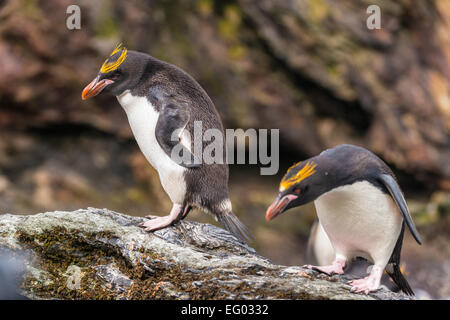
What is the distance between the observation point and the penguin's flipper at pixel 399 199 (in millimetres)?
2965

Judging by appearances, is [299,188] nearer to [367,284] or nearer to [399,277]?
[367,284]

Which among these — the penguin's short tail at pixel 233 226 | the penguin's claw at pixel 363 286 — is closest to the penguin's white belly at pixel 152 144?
the penguin's short tail at pixel 233 226

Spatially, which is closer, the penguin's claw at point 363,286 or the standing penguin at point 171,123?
the penguin's claw at point 363,286

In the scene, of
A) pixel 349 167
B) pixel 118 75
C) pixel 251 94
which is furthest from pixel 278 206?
pixel 251 94

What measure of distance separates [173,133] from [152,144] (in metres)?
0.18

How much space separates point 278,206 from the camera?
110 inches

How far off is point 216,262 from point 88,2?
233 inches

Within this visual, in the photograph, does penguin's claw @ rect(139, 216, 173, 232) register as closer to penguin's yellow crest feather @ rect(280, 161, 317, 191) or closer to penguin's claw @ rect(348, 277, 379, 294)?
penguin's yellow crest feather @ rect(280, 161, 317, 191)

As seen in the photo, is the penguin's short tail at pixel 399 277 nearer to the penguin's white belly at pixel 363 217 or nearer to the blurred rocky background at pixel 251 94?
the penguin's white belly at pixel 363 217

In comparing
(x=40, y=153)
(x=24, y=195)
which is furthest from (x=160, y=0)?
(x=24, y=195)

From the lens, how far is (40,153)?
8.02 metres

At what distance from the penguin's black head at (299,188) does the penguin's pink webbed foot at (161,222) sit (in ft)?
2.32

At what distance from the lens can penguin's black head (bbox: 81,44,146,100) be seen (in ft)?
11.2

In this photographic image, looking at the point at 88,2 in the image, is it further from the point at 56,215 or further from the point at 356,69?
the point at 56,215
